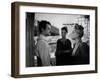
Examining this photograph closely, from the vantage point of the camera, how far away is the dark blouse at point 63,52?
68.6 inches

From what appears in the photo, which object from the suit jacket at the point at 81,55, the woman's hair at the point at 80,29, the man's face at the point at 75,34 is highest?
the woman's hair at the point at 80,29

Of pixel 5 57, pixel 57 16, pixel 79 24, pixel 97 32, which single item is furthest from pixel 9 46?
pixel 97 32

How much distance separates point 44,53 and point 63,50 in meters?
0.14

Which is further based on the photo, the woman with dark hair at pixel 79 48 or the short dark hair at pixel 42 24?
the woman with dark hair at pixel 79 48

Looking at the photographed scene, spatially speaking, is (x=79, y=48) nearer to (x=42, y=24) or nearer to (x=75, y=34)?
(x=75, y=34)

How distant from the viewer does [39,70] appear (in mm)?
1674

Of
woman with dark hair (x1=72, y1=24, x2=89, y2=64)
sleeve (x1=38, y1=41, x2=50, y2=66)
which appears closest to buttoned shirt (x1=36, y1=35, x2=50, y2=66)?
sleeve (x1=38, y1=41, x2=50, y2=66)

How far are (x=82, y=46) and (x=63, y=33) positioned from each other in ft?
0.59

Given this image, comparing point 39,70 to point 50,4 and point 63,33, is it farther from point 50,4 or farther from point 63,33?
point 50,4

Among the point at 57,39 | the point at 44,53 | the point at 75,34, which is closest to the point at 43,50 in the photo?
the point at 44,53

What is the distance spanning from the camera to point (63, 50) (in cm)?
176

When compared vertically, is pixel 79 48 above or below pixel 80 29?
below

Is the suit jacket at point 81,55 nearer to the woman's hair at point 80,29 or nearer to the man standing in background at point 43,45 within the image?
the woman's hair at point 80,29

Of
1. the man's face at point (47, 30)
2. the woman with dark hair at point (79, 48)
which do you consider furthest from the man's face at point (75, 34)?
the man's face at point (47, 30)
